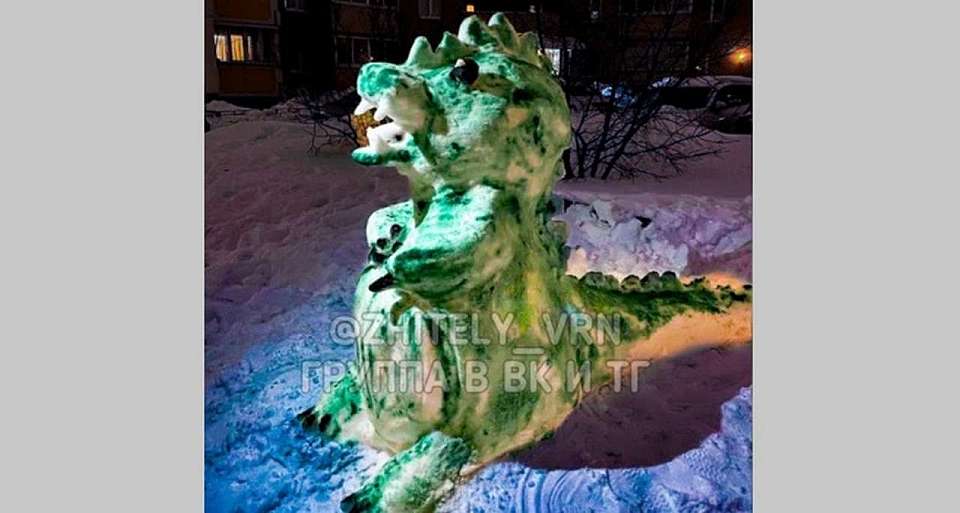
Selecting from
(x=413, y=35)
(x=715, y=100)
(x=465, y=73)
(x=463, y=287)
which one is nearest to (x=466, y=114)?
(x=465, y=73)

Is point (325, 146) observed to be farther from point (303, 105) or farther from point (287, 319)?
point (287, 319)

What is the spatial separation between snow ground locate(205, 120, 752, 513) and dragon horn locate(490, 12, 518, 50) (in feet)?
1.64

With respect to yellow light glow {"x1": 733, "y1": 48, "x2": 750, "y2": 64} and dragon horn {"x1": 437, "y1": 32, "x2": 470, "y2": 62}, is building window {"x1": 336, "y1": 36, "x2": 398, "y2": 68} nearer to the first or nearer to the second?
dragon horn {"x1": 437, "y1": 32, "x2": 470, "y2": 62}

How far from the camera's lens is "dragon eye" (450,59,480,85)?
161 centimetres

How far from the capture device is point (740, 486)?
190 centimetres

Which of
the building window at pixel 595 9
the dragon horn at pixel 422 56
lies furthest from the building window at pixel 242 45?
the building window at pixel 595 9

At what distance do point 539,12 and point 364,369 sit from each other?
0.90 meters

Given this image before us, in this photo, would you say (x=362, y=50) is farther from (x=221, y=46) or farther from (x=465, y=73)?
(x=465, y=73)

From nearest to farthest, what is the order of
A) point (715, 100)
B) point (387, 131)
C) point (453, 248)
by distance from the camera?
point (453, 248)
point (387, 131)
point (715, 100)

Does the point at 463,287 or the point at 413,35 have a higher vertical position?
the point at 413,35

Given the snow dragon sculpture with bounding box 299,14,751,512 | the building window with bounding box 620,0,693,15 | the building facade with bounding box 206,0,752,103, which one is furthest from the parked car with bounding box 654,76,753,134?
the snow dragon sculpture with bounding box 299,14,751,512

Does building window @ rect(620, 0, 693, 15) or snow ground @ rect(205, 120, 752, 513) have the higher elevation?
building window @ rect(620, 0, 693, 15)

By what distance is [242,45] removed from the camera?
1976 millimetres

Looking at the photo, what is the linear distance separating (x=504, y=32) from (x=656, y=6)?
1.62 ft
